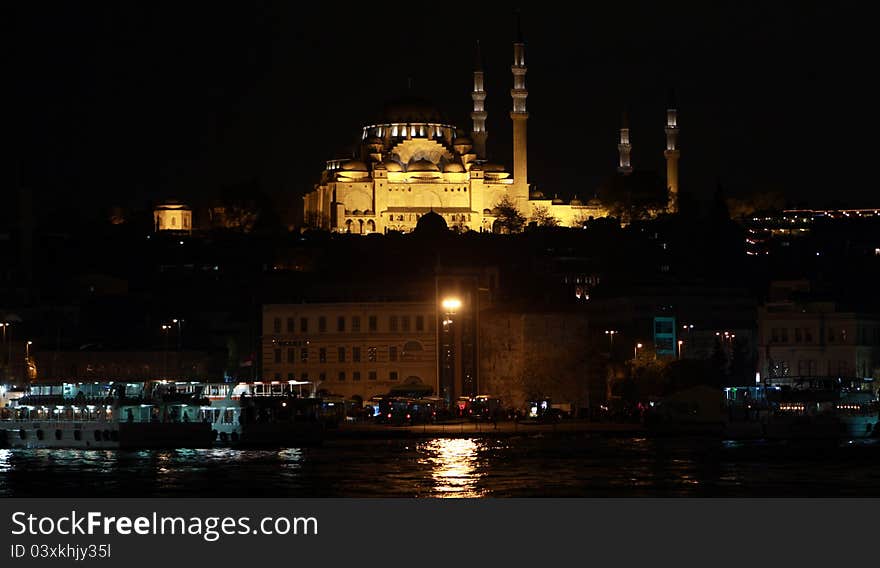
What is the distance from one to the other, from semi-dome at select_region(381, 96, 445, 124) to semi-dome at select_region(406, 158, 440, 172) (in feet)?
26.5

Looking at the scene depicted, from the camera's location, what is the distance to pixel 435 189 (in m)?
168

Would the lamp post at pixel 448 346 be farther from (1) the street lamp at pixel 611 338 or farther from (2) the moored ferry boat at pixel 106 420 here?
(2) the moored ferry boat at pixel 106 420

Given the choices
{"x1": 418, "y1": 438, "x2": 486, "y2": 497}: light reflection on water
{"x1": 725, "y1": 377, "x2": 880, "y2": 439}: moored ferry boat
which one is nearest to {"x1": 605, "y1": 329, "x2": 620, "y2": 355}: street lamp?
{"x1": 725, "y1": 377, "x2": 880, "y2": 439}: moored ferry boat

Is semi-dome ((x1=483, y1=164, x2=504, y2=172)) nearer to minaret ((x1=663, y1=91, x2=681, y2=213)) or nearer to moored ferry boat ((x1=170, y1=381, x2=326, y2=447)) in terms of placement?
minaret ((x1=663, y1=91, x2=681, y2=213))

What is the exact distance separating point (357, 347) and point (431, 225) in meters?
55.5

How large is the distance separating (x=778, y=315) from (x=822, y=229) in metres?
68.1

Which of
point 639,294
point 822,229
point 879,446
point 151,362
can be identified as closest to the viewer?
point 879,446

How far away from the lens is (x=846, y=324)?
10406cm

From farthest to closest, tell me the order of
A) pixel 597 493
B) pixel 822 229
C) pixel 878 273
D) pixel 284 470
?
pixel 822 229
pixel 878 273
pixel 284 470
pixel 597 493

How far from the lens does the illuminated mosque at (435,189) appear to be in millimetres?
166875

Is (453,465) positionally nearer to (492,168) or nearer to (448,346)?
(448,346)

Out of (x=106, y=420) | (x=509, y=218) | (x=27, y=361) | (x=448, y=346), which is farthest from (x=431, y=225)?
(x=106, y=420)
